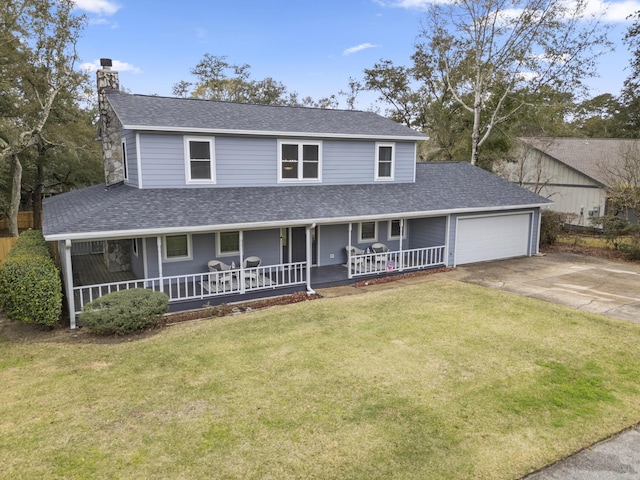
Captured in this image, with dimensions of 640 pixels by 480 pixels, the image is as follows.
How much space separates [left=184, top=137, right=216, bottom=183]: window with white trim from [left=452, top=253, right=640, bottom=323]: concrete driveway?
933 centimetres

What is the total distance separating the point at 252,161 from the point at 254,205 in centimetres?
208

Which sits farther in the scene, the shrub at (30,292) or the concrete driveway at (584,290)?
the shrub at (30,292)

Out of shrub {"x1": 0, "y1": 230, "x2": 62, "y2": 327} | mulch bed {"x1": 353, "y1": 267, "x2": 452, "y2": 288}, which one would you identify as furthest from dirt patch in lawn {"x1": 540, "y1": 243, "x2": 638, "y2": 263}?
shrub {"x1": 0, "y1": 230, "x2": 62, "y2": 327}

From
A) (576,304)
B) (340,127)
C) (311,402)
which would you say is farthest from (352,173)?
(311,402)

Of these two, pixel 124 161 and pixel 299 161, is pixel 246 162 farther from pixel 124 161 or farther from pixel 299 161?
pixel 124 161

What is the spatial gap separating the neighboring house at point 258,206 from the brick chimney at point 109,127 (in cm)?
6

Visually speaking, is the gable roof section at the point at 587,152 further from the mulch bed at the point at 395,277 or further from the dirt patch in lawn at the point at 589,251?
the mulch bed at the point at 395,277

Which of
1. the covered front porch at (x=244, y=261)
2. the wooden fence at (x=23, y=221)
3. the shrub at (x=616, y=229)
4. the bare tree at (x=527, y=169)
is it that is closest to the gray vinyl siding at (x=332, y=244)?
the covered front porch at (x=244, y=261)

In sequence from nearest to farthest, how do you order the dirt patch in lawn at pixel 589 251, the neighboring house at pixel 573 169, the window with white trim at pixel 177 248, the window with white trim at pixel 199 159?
the window with white trim at pixel 177 248, the window with white trim at pixel 199 159, the dirt patch in lawn at pixel 589 251, the neighboring house at pixel 573 169

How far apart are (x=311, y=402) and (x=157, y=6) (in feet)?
86.0

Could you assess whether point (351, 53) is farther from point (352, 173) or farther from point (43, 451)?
point (43, 451)

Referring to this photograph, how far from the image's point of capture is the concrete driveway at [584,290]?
5277mm

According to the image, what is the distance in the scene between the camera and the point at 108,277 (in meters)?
14.1

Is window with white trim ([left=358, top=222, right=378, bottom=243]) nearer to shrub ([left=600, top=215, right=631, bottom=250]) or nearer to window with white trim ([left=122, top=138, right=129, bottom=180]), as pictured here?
window with white trim ([left=122, top=138, right=129, bottom=180])
